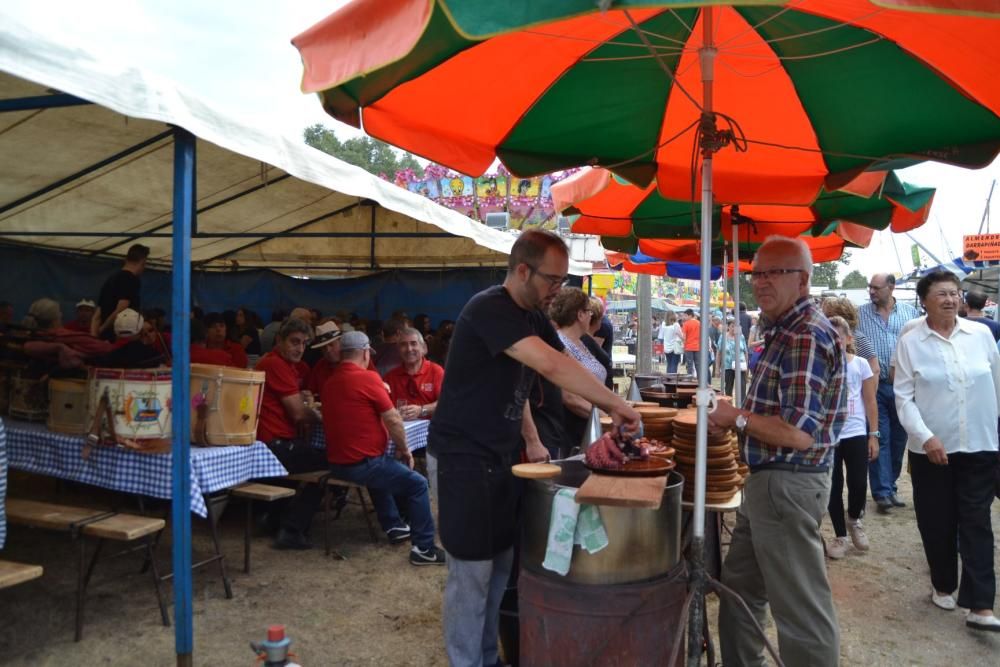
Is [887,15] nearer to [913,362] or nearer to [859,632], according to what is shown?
[913,362]

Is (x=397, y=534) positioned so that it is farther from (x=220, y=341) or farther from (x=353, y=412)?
(x=220, y=341)

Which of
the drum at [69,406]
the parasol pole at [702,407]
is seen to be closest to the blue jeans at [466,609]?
the parasol pole at [702,407]

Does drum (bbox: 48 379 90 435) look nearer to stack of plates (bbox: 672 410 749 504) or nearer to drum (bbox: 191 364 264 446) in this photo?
drum (bbox: 191 364 264 446)

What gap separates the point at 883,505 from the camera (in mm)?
6945

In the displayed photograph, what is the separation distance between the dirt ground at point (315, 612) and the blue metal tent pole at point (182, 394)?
1.14ft

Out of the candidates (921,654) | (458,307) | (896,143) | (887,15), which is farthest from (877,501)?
(458,307)

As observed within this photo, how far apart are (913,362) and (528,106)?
291 centimetres

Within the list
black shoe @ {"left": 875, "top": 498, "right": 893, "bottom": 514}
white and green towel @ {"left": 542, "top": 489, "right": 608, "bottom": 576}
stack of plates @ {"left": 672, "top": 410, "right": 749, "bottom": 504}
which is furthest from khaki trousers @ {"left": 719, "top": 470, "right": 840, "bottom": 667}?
black shoe @ {"left": 875, "top": 498, "right": 893, "bottom": 514}

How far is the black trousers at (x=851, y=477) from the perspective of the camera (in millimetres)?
5504

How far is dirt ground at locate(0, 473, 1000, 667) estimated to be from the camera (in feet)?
12.9

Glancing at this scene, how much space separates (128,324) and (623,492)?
11.6 ft

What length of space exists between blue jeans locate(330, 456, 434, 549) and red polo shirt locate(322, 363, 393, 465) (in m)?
0.08

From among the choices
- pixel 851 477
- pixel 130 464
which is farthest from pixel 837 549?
pixel 130 464

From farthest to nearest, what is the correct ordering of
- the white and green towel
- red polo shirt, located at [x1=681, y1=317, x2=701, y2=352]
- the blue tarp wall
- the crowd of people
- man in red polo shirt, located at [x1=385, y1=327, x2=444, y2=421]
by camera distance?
red polo shirt, located at [x1=681, y1=317, x2=701, y2=352] → the blue tarp wall → man in red polo shirt, located at [x1=385, y1=327, x2=444, y2=421] → the crowd of people → the white and green towel
